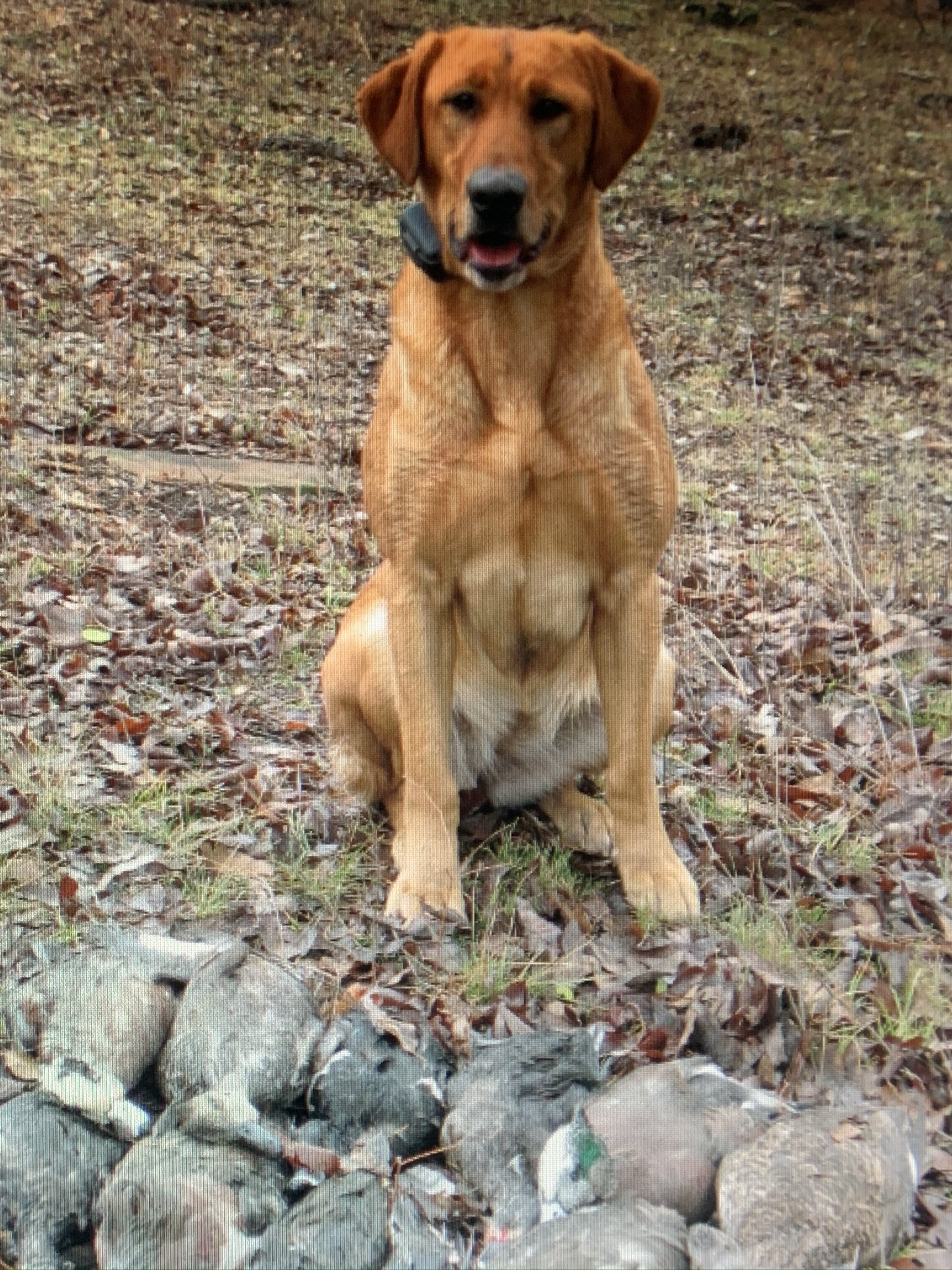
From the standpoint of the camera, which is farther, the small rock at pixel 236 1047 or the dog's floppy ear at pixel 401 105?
the dog's floppy ear at pixel 401 105

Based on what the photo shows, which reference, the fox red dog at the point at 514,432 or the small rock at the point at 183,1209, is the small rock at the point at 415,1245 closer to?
the small rock at the point at 183,1209

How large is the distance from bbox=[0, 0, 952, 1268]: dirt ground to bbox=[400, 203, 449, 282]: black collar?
1352 mm

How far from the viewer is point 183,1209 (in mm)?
2023

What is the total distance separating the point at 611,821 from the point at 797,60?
10.7 metres

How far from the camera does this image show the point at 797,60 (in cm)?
1209

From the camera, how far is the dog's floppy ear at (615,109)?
2.83m

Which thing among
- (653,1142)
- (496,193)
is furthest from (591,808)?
(496,193)

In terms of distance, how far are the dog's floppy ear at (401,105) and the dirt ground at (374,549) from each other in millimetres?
1514

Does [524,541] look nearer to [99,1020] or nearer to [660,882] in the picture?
[660,882]

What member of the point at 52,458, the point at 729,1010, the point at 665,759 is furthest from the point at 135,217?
the point at 729,1010

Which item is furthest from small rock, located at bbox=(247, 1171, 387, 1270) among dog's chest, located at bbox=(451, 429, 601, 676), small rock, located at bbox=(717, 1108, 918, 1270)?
dog's chest, located at bbox=(451, 429, 601, 676)

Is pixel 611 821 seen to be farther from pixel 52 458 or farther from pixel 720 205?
pixel 720 205

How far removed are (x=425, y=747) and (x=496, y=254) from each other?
1.14 metres

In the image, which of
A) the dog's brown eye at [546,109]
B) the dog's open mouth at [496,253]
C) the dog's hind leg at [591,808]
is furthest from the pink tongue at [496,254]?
the dog's hind leg at [591,808]
